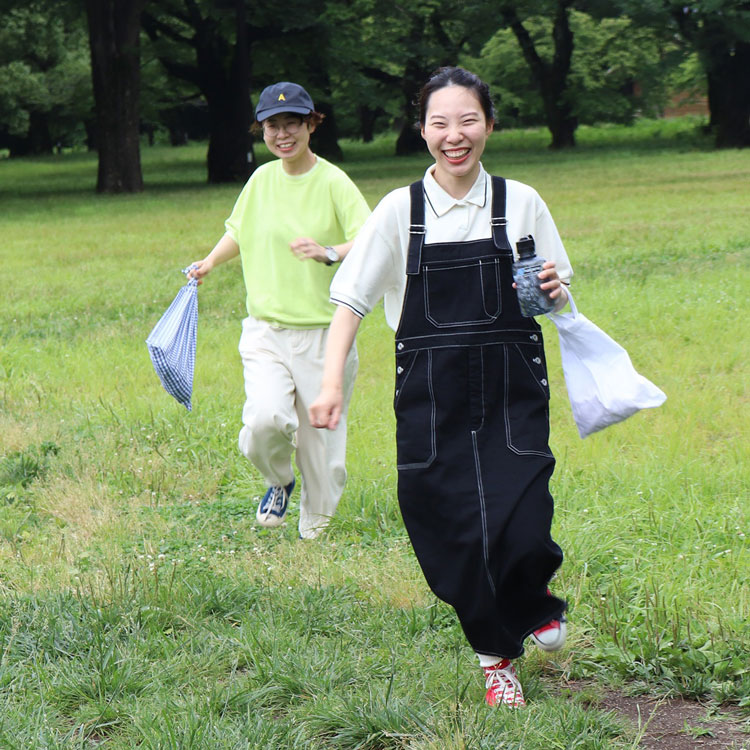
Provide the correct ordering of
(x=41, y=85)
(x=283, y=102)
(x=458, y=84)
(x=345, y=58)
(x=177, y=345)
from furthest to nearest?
(x=41, y=85), (x=345, y=58), (x=177, y=345), (x=283, y=102), (x=458, y=84)

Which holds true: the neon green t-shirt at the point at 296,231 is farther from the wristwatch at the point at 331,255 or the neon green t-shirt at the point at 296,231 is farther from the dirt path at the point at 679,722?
the dirt path at the point at 679,722

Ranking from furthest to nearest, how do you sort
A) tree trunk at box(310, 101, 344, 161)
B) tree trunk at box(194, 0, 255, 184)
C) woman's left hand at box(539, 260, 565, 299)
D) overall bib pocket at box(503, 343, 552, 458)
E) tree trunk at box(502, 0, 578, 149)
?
tree trunk at box(502, 0, 578, 149)
tree trunk at box(310, 101, 344, 161)
tree trunk at box(194, 0, 255, 184)
overall bib pocket at box(503, 343, 552, 458)
woman's left hand at box(539, 260, 565, 299)

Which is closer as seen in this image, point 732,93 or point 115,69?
point 115,69

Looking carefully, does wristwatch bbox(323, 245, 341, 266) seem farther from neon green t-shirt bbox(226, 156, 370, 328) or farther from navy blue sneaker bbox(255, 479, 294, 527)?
navy blue sneaker bbox(255, 479, 294, 527)

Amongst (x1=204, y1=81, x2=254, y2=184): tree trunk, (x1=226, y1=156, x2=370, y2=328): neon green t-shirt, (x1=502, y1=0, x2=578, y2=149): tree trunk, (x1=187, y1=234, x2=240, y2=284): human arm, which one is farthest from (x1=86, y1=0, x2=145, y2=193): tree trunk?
(x1=226, y1=156, x2=370, y2=328): neon green t-shirt

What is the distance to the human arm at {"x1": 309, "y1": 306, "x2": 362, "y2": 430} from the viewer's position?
3756mm

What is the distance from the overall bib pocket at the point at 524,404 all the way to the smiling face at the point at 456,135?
1.77 feet

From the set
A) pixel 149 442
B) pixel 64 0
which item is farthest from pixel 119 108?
pixel 149 442

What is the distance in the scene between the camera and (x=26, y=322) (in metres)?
11.7

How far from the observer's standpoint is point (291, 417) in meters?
5.67

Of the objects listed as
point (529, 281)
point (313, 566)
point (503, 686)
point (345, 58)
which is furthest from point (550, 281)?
point (345, 58)

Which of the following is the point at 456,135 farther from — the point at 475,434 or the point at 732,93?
the point at 732,93

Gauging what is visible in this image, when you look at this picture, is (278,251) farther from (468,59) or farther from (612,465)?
(468,59)

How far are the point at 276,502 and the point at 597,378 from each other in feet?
7.96
